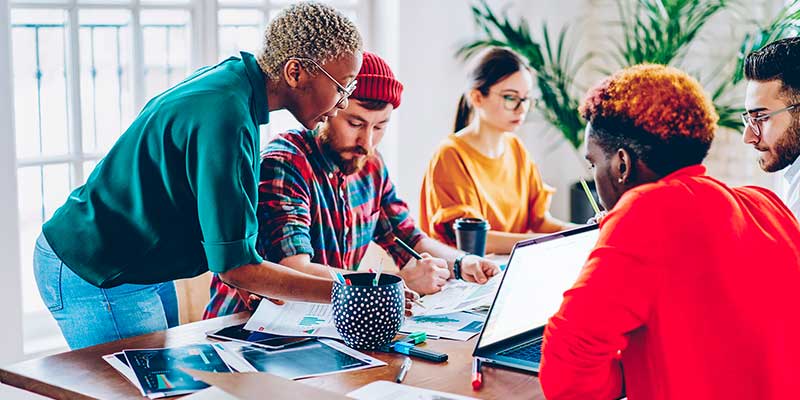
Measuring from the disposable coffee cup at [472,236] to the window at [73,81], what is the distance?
1.53 meters

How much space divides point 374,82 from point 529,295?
2.45 feet

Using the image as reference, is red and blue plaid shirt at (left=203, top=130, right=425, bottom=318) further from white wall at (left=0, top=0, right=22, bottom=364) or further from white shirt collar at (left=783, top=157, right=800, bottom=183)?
white wall at (left=0, top=0, right=22, bottom=364)

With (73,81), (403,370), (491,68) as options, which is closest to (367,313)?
(403,370)

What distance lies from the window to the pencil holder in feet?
5.79

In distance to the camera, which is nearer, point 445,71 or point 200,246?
point 200,246

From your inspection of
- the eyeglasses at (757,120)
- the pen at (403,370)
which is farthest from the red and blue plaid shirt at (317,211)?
the eyeglasses at (757,120)

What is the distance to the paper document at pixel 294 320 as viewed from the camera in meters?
1.88

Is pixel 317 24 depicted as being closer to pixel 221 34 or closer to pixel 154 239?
pixel 154 239

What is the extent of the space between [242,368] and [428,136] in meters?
2.74

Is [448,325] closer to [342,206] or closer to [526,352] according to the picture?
[526,352]

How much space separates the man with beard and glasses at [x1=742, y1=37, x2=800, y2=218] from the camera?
7.48ft

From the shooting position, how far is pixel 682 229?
1324mm

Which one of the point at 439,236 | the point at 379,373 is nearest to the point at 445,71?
the point at 439,236

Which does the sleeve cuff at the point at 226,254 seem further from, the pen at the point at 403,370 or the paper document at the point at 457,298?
the paper document at the point at 457,298
